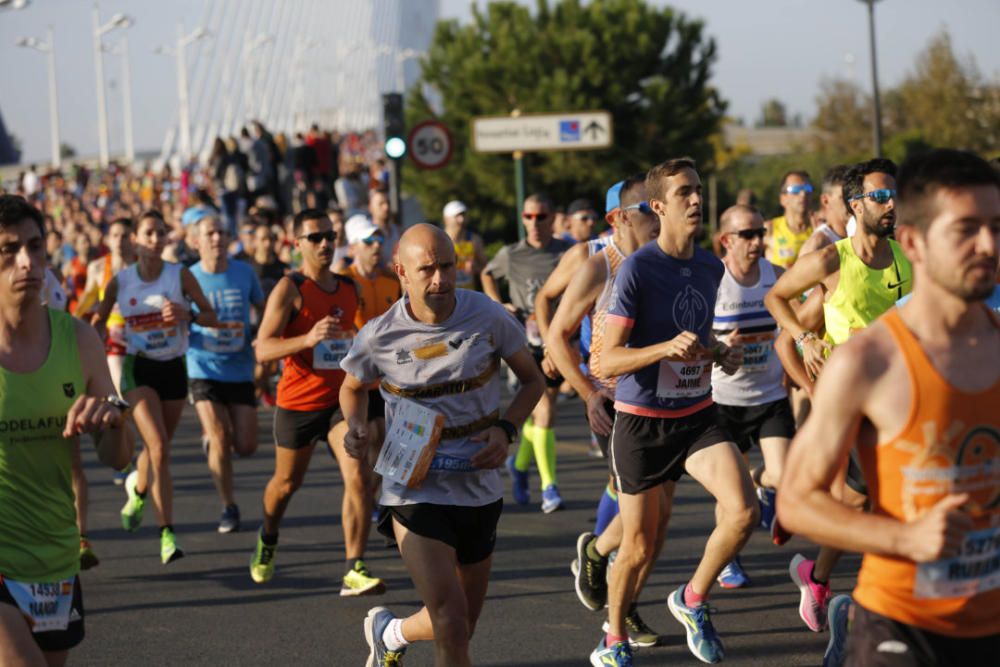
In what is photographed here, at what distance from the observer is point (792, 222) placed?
12641mm

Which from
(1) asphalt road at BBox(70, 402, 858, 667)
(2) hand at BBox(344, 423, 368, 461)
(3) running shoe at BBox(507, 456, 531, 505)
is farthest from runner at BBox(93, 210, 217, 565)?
(2) hand at BBox(344, 423, 368, 461)

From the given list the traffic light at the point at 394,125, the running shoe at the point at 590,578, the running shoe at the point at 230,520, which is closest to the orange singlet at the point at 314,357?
the running shoe at the point at 590,578

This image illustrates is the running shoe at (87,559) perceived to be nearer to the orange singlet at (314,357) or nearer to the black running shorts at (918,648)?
the orange singlet at (314,357)

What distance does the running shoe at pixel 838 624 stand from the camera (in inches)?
215

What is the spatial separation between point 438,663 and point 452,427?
0.85 m

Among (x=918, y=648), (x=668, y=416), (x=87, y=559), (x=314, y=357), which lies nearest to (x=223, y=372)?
(x=87, y=559)

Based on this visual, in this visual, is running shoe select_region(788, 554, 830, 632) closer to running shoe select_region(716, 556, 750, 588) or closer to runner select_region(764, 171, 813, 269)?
running shoe select_region(716, 556, 750, 588)

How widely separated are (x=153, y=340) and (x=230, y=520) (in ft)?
4.22

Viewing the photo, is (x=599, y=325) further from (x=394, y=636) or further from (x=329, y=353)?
(x=394, y=636)

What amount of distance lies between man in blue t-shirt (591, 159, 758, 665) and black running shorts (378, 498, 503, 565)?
95 cm

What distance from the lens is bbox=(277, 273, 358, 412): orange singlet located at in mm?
8328

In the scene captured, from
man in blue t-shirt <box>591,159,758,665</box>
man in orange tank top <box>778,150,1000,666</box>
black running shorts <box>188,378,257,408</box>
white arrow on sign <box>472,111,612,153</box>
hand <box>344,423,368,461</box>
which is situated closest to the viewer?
man in orange tank top <box>778,150,1000,666</box>

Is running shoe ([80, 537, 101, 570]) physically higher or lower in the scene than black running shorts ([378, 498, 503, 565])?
lower

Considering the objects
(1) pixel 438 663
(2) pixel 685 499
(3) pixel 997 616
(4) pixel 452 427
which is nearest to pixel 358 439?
(4) pixel 452 427
